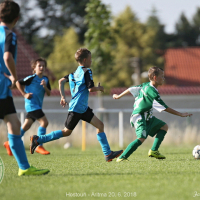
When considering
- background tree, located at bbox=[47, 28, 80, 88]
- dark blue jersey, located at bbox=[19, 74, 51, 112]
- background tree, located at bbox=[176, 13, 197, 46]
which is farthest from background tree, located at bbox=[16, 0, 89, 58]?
dark blue jersey, located at bbox=[19, 74, 51, 112]

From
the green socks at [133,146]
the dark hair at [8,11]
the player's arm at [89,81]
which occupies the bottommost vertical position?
the green socks at [133,146]

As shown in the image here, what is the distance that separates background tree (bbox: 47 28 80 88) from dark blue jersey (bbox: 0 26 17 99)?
126 ft

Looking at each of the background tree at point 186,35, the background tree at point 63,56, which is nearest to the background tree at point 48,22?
the background tree at point 63,56

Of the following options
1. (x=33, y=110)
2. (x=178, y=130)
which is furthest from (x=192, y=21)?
(x=33, y=110)

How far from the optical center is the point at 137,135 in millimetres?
6551

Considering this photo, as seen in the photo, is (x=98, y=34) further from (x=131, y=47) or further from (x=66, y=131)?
(x=131, y=47)

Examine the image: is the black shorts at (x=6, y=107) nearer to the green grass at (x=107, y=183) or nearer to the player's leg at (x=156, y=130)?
the green grass at (x=107, y=183)

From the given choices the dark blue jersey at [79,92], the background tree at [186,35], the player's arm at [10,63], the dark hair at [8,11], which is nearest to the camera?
the player's arm at [10,63]

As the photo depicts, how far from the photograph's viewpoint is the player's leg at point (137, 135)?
6.48 meters

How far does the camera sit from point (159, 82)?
683cm

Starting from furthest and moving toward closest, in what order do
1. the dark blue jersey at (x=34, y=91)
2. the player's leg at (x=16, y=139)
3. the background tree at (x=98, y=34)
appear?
the background tree at (x=98, y=34) → the dark blue jersey at (x=34, y=91) → the player's leg at (x=16, y=139)

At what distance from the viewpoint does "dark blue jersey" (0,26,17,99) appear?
4652 mm

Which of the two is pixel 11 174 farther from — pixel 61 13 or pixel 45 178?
pixel 61 13

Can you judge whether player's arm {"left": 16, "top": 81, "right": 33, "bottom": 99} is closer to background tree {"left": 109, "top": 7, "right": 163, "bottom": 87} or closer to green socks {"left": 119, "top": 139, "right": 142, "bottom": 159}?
green socks {"left": 119, "top": 139, "right": 142, "bottom": 159}
